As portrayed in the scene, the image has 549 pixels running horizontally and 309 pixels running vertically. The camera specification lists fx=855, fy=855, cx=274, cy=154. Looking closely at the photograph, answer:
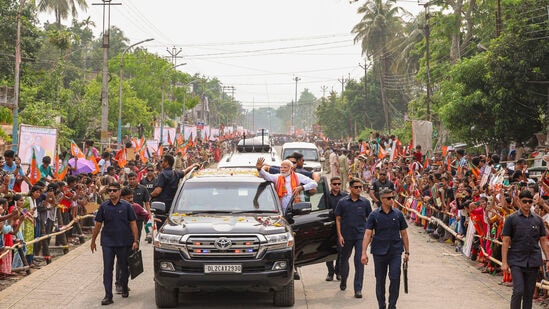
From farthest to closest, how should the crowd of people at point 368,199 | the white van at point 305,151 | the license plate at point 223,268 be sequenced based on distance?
the white van at point 305,151, the crowd of people at point 368,199, the license plate at point 223,268

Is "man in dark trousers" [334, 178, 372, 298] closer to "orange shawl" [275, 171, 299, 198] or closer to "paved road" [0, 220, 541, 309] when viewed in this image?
"paved road" [0, 220, 541, 309]

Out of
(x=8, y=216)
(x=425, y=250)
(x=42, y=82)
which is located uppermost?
(x=42, y=82)

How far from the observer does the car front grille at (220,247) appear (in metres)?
10.7

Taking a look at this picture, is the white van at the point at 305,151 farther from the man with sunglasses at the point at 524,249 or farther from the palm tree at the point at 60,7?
the palm tree at the point at 60,7

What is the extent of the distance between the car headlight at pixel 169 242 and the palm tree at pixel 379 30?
66.1 metres

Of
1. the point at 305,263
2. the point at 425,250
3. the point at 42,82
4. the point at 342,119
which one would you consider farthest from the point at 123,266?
the point at 342,119

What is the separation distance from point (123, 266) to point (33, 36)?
1602 inches

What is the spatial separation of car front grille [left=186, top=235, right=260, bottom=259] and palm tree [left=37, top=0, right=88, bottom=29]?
68.6 meters

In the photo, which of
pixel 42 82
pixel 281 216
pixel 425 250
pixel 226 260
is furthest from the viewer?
pixel 42 82

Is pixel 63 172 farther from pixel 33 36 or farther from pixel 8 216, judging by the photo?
pixel 33 36

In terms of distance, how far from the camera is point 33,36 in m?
50.2

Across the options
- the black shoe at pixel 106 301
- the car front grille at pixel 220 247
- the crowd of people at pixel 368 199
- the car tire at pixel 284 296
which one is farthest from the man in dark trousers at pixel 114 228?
the car tire at pixel 284 296

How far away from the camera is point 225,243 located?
10.7 meters

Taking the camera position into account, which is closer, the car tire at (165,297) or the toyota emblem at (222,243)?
the toyota emblem at (222,243)
